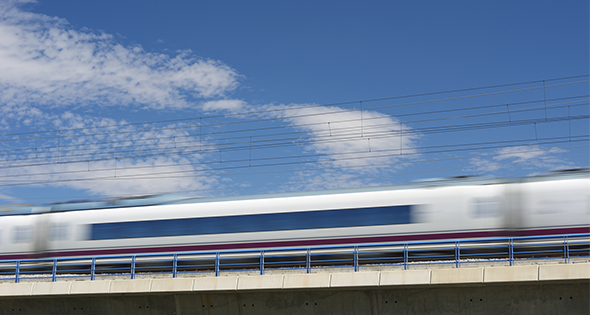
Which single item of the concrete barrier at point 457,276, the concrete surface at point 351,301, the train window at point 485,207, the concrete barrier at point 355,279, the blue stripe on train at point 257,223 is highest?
the train window at point 485,207

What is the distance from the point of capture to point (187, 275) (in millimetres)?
15000

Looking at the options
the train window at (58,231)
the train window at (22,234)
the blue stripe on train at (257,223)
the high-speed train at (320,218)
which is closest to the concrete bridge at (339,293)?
the high-speed train at (320,218)

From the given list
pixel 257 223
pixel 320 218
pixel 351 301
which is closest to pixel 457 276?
pixel 351 301

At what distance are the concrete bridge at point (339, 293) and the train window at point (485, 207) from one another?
12.8 feet

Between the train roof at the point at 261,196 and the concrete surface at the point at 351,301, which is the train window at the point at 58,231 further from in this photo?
the concrete surface at the point at 351,301

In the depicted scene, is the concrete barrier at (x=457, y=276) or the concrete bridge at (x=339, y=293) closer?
the concrete bridge at (x=339, y=293)

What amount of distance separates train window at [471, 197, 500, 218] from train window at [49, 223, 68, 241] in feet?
45.1

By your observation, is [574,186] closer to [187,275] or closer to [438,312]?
[438,312]

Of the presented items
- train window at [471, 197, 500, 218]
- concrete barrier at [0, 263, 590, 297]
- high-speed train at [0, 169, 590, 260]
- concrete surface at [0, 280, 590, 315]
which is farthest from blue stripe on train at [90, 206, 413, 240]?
concrete barrier at [0, 263, 590, 297]

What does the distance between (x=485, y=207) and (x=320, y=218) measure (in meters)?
4.81

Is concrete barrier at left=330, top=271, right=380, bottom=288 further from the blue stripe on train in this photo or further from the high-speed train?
the blue stripe on train

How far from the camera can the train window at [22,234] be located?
19.6m

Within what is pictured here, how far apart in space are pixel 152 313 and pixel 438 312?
22.0ft

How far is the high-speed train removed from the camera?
49.0 ft
